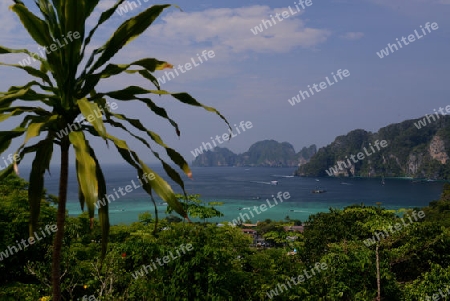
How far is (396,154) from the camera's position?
435 ft

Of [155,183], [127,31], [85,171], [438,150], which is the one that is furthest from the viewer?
[438,150]

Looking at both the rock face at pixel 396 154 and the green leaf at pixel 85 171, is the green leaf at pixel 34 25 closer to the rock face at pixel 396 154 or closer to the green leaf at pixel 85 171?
the green leaf at pixel 85 171

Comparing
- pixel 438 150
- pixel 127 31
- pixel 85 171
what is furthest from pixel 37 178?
pixel 438 150

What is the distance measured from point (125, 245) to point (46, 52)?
14.2 feet

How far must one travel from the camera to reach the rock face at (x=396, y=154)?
401ft

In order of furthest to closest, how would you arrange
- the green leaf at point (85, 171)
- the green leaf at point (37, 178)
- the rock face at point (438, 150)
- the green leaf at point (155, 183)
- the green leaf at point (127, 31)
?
the rock face at point (438, 150) < the green leaf at point (127, 31) < the green leaf at point (37, 178) < the green leaf at point (155, 183) < the green leaf at point (85, 171)

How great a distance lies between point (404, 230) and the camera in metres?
11.1

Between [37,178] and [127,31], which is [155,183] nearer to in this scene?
[37,178]

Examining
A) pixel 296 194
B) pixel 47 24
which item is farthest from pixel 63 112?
pixel 296 194

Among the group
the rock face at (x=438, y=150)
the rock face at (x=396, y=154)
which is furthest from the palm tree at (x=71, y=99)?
the rock face at (x=438, y=150)

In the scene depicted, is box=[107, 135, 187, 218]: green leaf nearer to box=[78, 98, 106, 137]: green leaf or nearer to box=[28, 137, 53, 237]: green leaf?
box=[78, 98, 106, 137]: green leaf

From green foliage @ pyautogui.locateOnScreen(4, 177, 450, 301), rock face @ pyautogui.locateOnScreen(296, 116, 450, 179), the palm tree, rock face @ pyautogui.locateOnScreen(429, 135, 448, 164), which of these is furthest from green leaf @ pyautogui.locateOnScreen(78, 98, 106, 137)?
rock face @ pyautogui.locateOnScreen(429, 135, 448, 164)

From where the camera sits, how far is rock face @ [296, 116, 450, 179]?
122m

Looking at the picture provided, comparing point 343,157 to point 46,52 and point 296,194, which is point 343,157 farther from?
point 46,52
